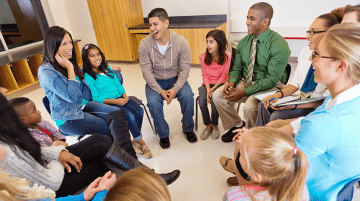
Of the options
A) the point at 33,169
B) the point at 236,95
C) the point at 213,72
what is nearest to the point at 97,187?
the point at 33,169

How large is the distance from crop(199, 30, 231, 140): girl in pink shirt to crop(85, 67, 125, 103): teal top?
88cm

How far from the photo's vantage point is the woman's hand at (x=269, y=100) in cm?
173

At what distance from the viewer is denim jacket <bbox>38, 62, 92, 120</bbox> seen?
159 centimetres

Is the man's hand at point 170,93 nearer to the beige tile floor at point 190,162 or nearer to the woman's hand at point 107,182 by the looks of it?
the beige tile floor at point 190,162

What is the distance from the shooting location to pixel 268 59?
2.04 m

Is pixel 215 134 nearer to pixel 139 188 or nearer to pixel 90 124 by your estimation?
pixel 90 124

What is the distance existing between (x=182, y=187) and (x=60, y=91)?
1203mm

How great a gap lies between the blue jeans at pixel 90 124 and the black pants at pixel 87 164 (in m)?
0.33

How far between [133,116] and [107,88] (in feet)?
1.25

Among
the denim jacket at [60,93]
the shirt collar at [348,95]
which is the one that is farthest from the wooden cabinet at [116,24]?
the shirt collar at [348,95]

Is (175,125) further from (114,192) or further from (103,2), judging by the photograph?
(103,2)

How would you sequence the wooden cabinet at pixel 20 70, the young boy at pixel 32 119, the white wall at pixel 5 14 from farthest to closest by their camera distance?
the white wall at pixel 5 14 < the wooden cabinet at pixel 20 70 < the young boy at pixel 32 119

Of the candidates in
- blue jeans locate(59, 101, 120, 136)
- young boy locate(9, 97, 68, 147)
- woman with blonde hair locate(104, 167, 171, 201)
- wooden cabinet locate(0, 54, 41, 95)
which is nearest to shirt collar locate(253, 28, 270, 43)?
blue jeans locate(59, 101, 120, 136)

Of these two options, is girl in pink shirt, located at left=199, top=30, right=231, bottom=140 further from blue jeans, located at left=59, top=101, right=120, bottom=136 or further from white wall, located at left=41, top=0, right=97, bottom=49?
white wall, located at left=41, top=0, right=97, bottom=49
